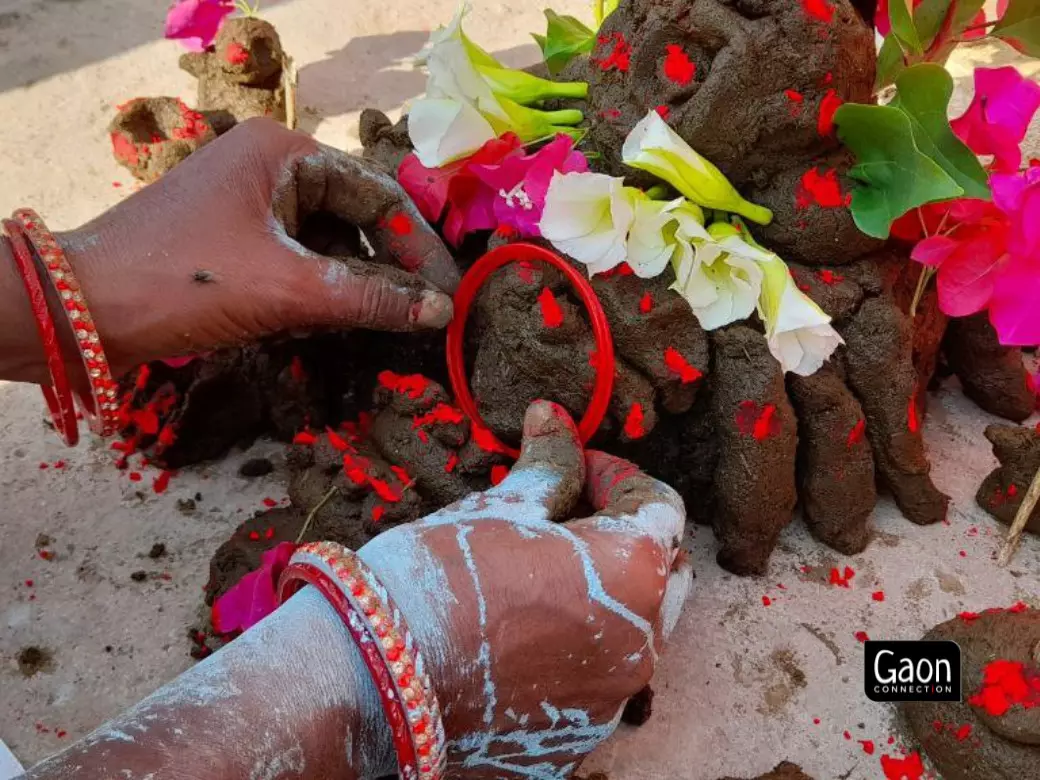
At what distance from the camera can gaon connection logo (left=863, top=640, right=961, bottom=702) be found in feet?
4.28

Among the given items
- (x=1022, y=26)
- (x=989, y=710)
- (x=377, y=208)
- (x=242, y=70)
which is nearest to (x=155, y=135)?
(x=242, y=70)

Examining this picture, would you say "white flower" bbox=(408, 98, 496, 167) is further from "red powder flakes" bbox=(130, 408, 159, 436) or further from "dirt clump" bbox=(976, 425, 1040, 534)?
"dirt clump" bbox=(976, 425, 1040, 534)

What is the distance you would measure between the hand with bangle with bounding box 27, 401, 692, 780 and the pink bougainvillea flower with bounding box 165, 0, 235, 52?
1865mm

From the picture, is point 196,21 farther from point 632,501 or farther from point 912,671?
point 912,671

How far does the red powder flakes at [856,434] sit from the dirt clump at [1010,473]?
0.88 ft

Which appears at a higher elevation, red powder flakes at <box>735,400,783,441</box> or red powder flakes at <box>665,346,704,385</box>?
red powder flakes at <box>665,346,704,385</box>

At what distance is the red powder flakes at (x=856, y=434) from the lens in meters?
1.45

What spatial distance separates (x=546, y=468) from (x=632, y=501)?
0.12 meters

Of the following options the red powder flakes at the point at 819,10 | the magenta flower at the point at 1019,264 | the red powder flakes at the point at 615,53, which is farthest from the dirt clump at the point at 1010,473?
the red powder flakes at the point at 615,53

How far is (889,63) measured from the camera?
141 cm

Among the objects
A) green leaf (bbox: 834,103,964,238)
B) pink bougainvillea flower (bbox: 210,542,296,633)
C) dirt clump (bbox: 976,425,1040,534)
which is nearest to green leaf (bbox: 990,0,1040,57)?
green leaf (bbox: 834,103,964,238)

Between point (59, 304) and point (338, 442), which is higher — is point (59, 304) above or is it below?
above

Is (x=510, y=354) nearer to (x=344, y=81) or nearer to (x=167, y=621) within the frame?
(x=167, y=621)

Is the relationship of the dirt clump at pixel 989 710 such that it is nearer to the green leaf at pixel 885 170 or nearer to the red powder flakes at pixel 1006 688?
the red powder flakes at pixel 1006 688
